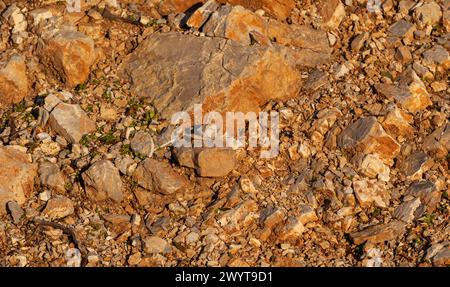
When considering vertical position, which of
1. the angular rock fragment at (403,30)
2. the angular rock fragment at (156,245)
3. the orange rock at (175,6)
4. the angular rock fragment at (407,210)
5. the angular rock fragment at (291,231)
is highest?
the orange rock at (175,6)

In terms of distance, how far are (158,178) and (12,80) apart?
249 cm

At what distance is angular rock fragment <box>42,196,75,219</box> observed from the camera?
8086 millimetres

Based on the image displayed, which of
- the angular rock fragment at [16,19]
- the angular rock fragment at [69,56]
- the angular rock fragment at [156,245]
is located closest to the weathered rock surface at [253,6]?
the angular rock fragment at [69,56]

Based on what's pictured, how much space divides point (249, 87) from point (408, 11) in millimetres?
2890

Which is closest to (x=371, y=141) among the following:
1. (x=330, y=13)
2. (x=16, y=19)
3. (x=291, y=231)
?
(x=291, y=231)

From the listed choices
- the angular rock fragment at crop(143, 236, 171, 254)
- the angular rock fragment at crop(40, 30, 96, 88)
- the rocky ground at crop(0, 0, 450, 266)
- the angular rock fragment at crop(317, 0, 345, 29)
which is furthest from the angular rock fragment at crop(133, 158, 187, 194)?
the angular rock fragment at crop(317, 0, 345, 29)

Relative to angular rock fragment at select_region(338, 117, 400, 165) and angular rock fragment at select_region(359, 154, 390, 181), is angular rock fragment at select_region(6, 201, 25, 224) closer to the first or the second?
angular rock fragment at select_region(338, 117, 400, 165)

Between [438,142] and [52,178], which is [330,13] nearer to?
[438,142]

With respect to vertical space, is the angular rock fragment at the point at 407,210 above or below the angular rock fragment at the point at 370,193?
below

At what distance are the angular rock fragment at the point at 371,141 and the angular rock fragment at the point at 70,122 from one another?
10.3ft

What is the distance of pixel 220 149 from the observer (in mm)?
8273

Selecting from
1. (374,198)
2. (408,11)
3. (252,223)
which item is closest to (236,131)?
(252,223)

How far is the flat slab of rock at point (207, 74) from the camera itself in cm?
882

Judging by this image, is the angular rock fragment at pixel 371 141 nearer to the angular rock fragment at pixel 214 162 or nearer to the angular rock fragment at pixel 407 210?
the angular rock fragment at pixel 407 210
